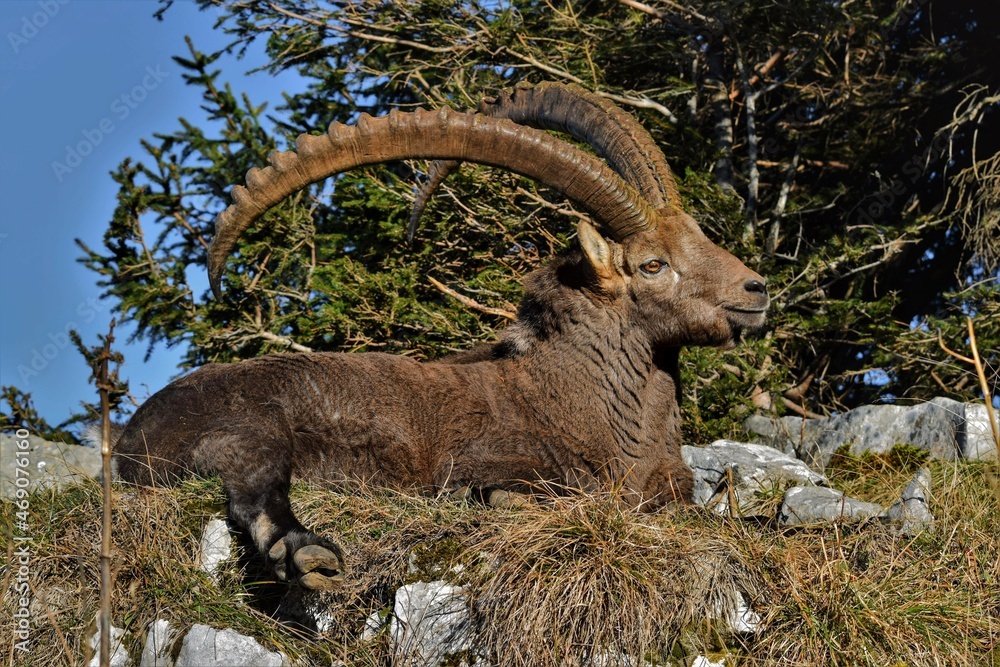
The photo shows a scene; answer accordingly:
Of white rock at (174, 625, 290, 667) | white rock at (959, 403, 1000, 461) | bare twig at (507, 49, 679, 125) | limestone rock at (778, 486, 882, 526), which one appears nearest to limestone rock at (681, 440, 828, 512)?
limestone rock at (778, 486, 882, 526)

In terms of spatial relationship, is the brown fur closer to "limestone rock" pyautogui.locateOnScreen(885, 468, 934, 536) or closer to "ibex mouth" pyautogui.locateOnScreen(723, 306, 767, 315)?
"ibex mouth" pyautogui.locateOnScreen(723, 306, 767, 315)

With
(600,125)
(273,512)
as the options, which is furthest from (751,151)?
(273,512)

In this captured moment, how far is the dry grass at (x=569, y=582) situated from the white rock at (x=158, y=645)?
0.23ft

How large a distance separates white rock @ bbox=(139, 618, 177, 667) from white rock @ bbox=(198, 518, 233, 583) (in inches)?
18.4

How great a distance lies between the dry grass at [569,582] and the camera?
467 cm

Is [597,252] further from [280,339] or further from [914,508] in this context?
[280,339]

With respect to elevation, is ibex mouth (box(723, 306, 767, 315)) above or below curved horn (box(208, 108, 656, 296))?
below

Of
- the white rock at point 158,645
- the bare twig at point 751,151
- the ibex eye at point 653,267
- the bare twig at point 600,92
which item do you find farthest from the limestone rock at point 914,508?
the bare twig at point 600,92

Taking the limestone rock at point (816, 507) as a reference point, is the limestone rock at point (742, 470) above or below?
above

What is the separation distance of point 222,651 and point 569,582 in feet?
5.40

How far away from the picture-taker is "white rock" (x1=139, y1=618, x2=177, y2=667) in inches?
191

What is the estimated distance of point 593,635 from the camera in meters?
4.65

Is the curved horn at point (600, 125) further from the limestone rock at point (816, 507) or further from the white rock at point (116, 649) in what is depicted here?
the white rock at point (116, 649)

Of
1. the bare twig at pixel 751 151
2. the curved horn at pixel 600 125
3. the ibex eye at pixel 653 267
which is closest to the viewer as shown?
the ibex eye at pixel 653 267
